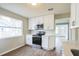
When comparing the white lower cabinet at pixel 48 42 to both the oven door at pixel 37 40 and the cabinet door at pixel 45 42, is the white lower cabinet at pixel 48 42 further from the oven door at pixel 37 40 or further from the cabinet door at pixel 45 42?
the oven door at pixel 37 40

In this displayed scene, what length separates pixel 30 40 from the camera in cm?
574

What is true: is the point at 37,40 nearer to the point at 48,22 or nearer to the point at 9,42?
the point at 48,22

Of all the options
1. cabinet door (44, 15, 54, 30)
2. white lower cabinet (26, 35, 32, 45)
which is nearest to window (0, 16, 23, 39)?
white lower cabinet (26, 35, 32, 45)

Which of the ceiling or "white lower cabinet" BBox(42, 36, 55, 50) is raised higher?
the ceiling

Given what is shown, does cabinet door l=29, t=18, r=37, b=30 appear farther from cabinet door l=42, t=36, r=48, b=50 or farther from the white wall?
cabinet door l=42, t=36, r=48, b=50

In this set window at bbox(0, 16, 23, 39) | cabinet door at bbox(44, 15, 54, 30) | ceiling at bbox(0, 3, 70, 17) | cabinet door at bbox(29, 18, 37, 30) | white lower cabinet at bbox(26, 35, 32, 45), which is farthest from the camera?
cabinet door at bbox(29, 18, 37, 30)

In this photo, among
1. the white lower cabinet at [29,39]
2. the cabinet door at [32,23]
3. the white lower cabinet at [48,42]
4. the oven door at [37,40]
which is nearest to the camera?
the white lower cabinet at [48,42]

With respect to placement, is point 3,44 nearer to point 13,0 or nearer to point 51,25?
point 51,25

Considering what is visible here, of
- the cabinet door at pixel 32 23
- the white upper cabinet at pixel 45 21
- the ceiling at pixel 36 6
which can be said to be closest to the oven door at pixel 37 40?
the white upper cabinet at pixel 45 21

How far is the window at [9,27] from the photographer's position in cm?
398

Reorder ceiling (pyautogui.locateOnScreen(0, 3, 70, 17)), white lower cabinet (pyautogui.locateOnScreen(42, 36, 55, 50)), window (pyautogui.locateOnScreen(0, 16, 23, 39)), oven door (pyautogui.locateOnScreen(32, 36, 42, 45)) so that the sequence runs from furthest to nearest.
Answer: oven door (pyautogui.locateOnScreen(32, 36, 42, 45)) < white lower cabinet (pyautogui.locateOnScreen(42, 36, 55, 50)) < window (pyautogui.locateOnScreen(0, 16, 23, 39)) < ceiling (pyautogui.locateOnScreen(0, 3, 70, 17))

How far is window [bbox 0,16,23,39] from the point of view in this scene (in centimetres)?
398

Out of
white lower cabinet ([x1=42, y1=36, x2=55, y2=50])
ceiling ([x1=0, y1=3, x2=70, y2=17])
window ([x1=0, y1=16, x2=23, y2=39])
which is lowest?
white lower cabinet ([x1=42, y1=36, x2=55, y2=50])

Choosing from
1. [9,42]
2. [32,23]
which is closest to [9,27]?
[9,42]
